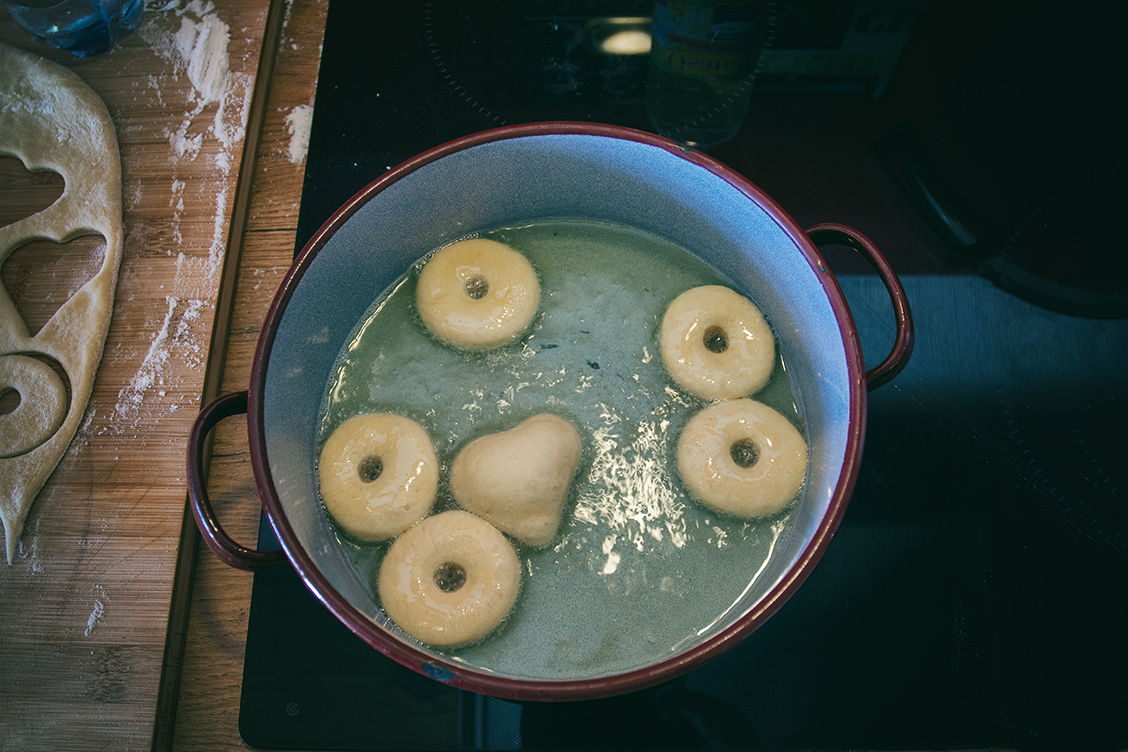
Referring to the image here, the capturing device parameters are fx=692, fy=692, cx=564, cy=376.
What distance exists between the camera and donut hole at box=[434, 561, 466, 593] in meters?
0.75

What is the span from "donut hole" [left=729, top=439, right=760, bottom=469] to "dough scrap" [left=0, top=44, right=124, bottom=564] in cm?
82

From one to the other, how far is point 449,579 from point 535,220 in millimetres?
471

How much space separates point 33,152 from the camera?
0.99 meters

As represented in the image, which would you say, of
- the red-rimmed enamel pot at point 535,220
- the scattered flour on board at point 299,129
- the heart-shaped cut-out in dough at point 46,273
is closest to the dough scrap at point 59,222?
the heart-shaped cut-out in dough at point 46,273

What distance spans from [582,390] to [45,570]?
69 cm

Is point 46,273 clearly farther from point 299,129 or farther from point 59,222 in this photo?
point 299,129

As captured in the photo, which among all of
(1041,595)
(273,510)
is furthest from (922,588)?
(273,510)

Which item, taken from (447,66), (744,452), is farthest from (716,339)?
(447,66)

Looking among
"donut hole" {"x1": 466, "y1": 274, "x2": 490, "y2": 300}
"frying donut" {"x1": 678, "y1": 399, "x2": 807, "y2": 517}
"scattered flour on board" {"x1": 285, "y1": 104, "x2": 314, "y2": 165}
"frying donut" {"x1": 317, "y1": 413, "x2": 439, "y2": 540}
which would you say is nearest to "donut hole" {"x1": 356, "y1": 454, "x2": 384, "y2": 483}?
"frying donut" {"x1": 317, "y1": 413, "x2": 439, "y2": 540}

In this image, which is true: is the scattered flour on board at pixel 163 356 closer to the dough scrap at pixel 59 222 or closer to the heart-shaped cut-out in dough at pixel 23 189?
the dough scrap at pixel 59 222

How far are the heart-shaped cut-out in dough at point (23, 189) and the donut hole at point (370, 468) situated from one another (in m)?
0.63

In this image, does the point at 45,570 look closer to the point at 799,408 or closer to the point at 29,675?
the point at 29,675

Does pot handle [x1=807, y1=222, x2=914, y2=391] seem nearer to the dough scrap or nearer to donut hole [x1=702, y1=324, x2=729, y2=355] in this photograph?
donut hole [x1=702, y1=324, x2=729, y2=355]

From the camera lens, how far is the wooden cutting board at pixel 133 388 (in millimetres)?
812
